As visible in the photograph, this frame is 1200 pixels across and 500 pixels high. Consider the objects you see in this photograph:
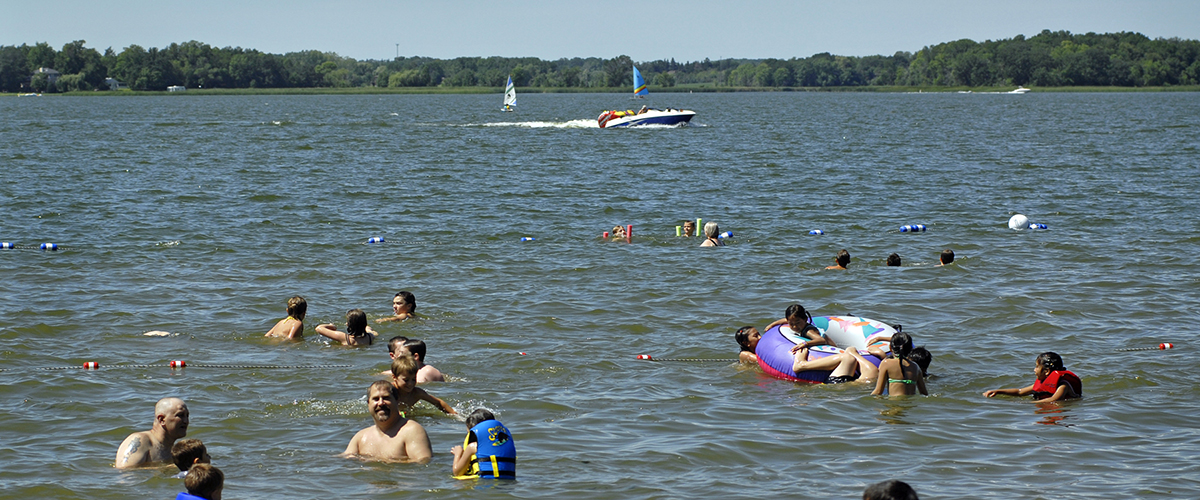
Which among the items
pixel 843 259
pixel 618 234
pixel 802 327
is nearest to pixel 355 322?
pixel 802 327

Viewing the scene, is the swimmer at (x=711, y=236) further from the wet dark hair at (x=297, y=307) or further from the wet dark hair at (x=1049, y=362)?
the wet dark hair at (x=1049, y=362)

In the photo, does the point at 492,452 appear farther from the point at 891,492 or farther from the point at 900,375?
the point at 900,375

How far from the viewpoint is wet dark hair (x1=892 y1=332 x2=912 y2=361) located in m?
11.2

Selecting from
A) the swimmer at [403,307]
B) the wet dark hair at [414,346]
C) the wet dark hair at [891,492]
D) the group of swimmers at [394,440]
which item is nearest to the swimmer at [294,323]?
the swimmer at [403,307]

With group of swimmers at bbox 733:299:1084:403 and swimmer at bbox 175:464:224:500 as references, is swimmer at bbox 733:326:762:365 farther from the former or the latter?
swimmer at bbox 175:464:224:500

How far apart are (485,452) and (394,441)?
1.05 metres

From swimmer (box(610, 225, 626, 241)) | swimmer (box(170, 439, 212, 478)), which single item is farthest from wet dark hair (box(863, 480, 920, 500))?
swimmer (box(610, 225, 626, 241))

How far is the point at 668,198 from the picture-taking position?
31.2m

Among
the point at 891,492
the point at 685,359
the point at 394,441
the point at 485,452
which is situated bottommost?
the point at 685,359

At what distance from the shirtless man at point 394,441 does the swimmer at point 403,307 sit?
18.2ft

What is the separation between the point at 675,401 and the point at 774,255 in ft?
33.0

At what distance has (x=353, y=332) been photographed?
13.5 metres

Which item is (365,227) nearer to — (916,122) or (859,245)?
(859,245)

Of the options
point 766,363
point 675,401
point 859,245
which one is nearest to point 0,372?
point 675,401
